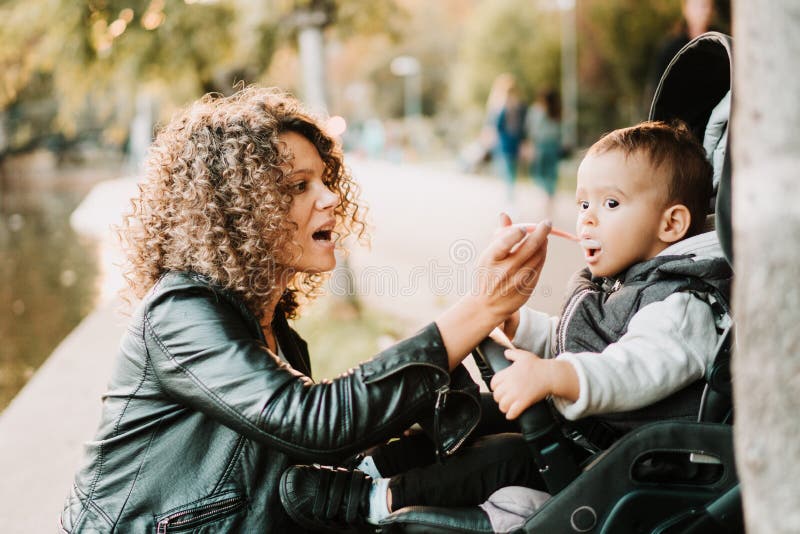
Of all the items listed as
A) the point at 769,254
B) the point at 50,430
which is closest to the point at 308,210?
the point at 769,254

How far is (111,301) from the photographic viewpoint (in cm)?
788

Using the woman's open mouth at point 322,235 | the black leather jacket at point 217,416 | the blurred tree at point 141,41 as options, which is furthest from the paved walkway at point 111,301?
the blurred tree at point 141,41

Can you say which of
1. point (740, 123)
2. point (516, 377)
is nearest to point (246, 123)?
point (516, 377)

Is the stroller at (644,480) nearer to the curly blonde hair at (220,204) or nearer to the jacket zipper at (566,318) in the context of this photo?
the jacket zipper at (566,318)

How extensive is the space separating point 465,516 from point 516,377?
332 millimetres

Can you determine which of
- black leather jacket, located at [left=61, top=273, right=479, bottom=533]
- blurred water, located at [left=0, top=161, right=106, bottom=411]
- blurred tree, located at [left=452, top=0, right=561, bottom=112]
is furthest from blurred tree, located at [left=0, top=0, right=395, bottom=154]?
blurred tree, located at [left=452, top=0, right=561, bottom=112]

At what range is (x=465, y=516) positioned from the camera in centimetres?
182

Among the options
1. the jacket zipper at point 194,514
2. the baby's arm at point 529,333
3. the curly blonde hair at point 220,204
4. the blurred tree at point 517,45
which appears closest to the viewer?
the jacket zipper at point 194,514

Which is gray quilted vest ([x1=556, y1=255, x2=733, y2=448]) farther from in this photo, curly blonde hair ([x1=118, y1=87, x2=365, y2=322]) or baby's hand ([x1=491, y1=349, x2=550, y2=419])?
curly blonde hair ([x1=118, y1=87, x2=365, y2=322])

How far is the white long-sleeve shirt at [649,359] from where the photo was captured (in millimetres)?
1869

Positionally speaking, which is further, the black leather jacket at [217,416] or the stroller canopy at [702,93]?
the stroller canopy at [702,93]

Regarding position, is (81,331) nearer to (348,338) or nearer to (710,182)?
(348,338)

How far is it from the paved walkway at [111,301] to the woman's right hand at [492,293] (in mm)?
1393

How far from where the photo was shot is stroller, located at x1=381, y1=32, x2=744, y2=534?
169cm
